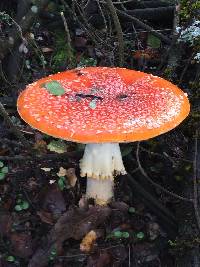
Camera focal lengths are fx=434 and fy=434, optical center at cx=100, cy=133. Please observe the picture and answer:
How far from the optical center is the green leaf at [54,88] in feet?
9.32

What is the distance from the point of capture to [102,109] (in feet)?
8.79

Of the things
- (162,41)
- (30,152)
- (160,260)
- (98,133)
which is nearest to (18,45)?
(30,152)

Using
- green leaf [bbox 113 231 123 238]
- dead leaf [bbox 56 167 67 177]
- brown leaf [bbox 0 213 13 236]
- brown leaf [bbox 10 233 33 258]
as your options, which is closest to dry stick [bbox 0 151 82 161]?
dead leaf [bbox 56 167 67 177]

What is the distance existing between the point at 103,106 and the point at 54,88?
38 centimetres

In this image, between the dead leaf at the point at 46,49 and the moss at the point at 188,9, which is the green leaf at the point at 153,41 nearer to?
the moss at the point at 188,9

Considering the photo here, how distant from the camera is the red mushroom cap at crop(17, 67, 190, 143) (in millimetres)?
2492

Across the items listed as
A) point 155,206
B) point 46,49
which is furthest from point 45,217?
point 46,49

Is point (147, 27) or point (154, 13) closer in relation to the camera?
point (147, 27)

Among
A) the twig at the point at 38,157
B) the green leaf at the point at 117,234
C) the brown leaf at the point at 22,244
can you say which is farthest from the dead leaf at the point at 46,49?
the green leaf at the point at 117,234

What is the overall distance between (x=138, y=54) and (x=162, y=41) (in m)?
0.47

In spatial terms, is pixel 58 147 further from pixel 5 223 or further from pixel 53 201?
pixel 5 223

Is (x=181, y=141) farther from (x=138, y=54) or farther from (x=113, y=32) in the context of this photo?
(x=113, y=32)

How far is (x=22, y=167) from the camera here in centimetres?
372

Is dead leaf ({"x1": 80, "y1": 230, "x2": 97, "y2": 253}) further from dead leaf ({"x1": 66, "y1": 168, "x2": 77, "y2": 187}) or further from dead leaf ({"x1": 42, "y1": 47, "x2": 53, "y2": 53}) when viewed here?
dead leaf ({"x1": 42, "y1": 47, "x2": 53, "y2": 53})
